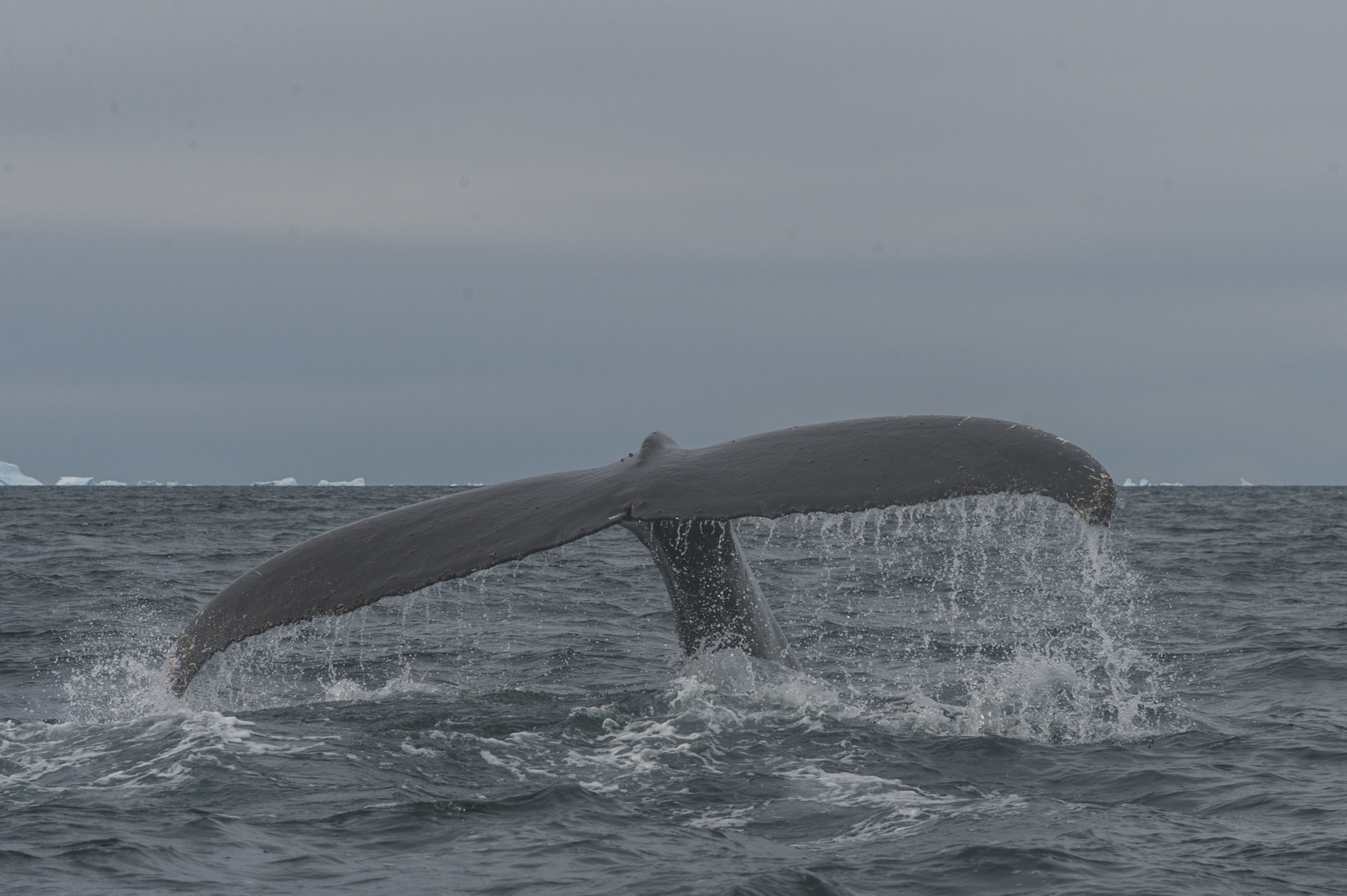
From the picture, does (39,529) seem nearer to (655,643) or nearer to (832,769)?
(655,643)

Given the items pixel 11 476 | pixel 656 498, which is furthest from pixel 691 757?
pixel 11 476

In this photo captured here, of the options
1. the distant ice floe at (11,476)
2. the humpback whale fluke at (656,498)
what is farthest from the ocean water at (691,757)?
the distant ice floe at (11,476)

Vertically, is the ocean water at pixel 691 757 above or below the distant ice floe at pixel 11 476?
below

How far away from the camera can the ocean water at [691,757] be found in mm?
5012

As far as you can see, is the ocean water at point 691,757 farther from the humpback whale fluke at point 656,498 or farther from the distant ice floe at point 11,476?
the distant ice floe at point 11,476

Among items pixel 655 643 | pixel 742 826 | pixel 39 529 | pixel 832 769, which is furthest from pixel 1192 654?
pixel 39 529

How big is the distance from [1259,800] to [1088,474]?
2.71 m

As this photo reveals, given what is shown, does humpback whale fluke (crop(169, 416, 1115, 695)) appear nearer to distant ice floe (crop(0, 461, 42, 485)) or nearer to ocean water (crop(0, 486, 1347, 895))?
ocean water (crop(0, 486, 1347, 895))

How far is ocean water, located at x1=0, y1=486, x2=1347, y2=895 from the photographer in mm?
5012

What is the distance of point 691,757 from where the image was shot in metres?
6.55

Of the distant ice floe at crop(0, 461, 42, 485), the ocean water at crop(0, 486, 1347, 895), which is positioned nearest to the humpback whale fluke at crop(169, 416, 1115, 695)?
the ocean water at crop(0, 486, 1347, 895)

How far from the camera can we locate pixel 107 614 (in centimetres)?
1451

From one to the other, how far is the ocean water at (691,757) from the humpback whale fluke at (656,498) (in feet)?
0.48

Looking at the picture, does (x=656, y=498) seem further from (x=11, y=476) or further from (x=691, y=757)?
(x=11, y=476)
